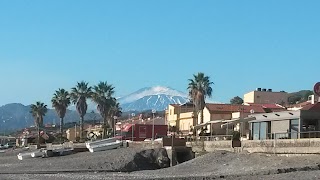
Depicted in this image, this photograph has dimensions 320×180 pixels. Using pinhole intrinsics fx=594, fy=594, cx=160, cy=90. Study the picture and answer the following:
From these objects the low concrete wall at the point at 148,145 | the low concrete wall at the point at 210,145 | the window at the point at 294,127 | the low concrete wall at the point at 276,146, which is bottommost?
the low concrete wall at the point at 148,145

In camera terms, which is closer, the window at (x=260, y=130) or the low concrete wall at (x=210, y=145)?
the window at (x=260, y=130)

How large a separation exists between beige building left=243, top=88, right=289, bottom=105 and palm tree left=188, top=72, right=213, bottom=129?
2567cm

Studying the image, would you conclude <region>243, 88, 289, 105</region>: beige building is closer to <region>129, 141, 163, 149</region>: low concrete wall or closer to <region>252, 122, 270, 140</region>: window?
A: <region>129, 141, 163, 149</region>: low concrete wall

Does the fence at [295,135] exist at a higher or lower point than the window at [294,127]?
lower

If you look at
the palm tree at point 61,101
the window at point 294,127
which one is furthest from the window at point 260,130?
the palm tree at point 61,101

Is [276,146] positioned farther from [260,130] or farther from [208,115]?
[208,115]

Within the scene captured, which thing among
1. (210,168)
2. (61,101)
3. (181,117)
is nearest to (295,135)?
(210,168)

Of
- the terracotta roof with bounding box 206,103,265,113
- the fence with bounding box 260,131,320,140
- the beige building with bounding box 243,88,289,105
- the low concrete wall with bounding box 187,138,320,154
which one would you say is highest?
the beige building with bounding box 243,88,289,105

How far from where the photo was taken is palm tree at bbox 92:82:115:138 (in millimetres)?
118625

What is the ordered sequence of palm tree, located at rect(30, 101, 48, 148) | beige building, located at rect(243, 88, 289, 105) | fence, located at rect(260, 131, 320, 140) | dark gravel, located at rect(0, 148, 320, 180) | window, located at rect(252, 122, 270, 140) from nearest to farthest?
dark gravel, located at rect(0, 148, 320, 180), fence, located at rect(260, 131, 320, 140), window, located at rect(252, 122, 270, 140), beige building, located at rect(243, 88, 289, 105), palm tree, located at rect(30, 101, 48, 148)

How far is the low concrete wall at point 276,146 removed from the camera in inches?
1521

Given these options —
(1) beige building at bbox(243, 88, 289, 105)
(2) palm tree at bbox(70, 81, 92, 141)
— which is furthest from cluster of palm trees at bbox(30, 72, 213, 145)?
(1) beige building at bbox(243, 88, 289, 105)

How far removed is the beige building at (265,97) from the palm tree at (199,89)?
1010 inches

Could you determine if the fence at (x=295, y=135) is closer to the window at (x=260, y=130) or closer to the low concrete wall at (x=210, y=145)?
the window at (x=260, y=130)
